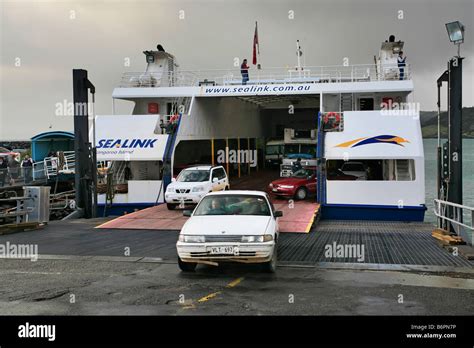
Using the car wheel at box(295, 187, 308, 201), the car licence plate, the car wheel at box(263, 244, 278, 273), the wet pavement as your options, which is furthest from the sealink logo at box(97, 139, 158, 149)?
the car licence plate

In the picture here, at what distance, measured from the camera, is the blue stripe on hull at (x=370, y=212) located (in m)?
19.9

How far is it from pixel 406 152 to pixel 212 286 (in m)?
13.8

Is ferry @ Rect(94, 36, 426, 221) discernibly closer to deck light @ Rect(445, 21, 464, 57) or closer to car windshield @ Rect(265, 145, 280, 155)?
car windshield @ Rect(265, 145, 280, 155)

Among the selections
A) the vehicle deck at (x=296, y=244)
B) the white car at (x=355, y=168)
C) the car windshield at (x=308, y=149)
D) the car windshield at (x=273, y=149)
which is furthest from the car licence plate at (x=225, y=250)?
the car windshield at (x=273, y=149)

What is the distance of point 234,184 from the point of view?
1056 inches

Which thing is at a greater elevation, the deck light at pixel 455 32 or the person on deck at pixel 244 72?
the person on deck at pixel 244 72

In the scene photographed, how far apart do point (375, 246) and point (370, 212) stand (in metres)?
7.96

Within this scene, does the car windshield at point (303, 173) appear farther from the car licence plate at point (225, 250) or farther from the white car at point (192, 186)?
the car licence plate at point (225, 250)

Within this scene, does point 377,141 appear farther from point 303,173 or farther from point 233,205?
point 233,205

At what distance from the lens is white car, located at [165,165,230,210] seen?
19031mm

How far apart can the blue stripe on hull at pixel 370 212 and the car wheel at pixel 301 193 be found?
5.47ft

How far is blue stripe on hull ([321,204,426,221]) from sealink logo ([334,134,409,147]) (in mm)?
2414

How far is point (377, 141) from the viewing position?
2047cm

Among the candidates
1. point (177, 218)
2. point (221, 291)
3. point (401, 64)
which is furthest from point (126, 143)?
point (221, 291)
